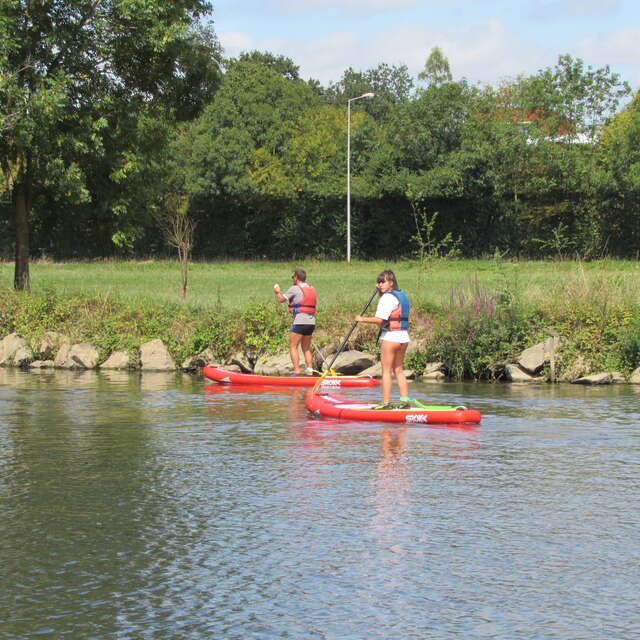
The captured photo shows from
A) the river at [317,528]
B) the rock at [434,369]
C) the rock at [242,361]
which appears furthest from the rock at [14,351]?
the rock at [434,369]

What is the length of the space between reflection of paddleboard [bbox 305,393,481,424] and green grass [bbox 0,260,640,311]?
772cm

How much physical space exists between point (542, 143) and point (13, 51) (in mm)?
32646

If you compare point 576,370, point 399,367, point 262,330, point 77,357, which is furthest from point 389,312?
point 77,357

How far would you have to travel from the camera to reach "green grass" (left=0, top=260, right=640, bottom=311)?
22812mm

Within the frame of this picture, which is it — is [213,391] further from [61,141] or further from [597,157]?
[597,157]

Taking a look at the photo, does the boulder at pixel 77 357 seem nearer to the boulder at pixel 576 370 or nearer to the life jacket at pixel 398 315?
the boulder at pixel 576 370

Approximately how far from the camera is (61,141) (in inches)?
1043

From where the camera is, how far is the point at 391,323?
49.2 feet

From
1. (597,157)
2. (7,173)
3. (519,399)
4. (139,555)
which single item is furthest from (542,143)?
(139,555)

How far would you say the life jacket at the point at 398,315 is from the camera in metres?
14.9

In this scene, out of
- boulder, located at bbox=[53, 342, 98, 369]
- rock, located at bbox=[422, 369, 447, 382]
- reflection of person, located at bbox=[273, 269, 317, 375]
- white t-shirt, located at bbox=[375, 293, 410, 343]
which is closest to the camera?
white t-shirt, located at bbox=[375, 293, 410, 343]

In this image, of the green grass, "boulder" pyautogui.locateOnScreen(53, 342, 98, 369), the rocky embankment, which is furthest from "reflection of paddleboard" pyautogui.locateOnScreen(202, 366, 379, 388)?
"boulder" pyautogui.locateOnScreen(53, 342, 98, 369)

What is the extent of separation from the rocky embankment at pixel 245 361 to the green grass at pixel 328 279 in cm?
166

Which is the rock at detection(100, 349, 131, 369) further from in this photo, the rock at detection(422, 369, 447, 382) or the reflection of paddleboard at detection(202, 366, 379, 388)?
the rock at detection(422, 369, 447, 382)
